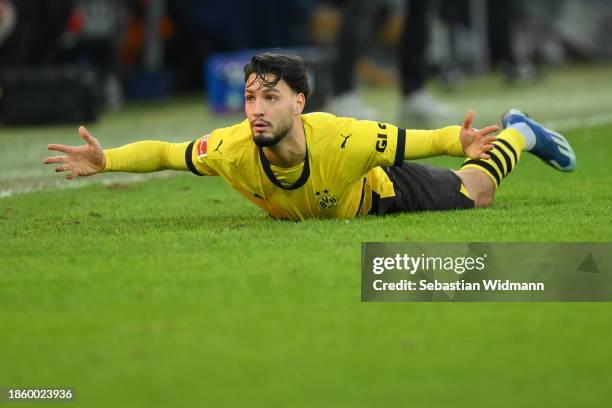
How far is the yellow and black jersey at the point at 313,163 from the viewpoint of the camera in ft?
17.9

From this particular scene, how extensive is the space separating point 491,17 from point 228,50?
430 cm

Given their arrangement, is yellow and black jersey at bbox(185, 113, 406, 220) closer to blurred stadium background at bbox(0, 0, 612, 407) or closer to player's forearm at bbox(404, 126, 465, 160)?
player's forearm at bbox(404, 126, 465, 160)

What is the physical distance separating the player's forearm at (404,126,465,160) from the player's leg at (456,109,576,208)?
2.09ft

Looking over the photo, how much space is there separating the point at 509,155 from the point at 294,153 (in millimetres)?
1354

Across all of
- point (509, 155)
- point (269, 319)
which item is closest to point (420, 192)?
point (509, 155)

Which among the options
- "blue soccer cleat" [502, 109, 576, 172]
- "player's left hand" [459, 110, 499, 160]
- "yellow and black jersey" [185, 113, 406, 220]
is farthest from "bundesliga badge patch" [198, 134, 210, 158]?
"blue soccer cleat" [502, 109, 576, 172]

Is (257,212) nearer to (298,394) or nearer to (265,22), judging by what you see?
(298,394)

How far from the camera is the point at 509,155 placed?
A: 630 centimetres

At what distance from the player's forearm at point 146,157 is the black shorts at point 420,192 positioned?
34.6 inches

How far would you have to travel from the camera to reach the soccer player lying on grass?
5.38 meters

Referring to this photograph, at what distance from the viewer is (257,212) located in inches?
250

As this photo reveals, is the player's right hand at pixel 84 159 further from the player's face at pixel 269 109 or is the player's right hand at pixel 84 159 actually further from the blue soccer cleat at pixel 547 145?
the blue soccer cleat at pixel 547 145

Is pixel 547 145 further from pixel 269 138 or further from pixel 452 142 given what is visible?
pixel 269 138

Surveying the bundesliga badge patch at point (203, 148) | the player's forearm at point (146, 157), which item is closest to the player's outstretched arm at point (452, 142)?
the bundesliga badge patch at point (203, 148)
